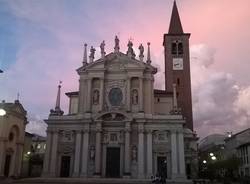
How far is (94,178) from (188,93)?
72.5 ft

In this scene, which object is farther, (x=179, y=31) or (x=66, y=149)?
(x=179, y=31)

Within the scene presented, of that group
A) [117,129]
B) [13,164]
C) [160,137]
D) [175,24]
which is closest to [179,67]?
[175,24]

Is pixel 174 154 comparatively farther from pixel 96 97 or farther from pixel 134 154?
pixel 96 97

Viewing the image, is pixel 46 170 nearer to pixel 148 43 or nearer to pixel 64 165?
pixel 64 165

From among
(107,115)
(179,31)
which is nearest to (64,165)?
(107,115)

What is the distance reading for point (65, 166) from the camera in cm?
4212

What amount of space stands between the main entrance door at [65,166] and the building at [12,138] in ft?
18.1

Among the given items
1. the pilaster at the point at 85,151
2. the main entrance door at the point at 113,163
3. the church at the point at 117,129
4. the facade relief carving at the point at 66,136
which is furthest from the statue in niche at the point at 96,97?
the main entrance door at the point at 113,163

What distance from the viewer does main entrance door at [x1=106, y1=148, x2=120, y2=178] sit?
4106cm

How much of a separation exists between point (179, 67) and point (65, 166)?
80.1 feet

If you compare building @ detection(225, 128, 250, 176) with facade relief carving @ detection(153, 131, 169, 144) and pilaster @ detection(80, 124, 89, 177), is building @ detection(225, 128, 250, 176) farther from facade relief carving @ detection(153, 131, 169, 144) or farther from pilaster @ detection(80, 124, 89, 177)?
pilaster @ detection(80, 124, 89, 177)

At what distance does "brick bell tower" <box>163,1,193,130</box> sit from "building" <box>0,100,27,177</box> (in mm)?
23145

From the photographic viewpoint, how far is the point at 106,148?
41.9m

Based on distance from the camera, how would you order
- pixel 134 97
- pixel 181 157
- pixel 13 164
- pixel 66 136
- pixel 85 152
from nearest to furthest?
pixel 181 157
pixel 85 152
pixel 13 164
pixel 66 136
pixel 134 97
